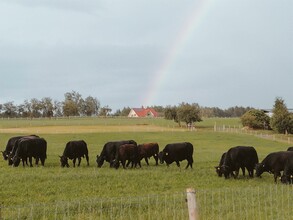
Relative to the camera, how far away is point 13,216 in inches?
449

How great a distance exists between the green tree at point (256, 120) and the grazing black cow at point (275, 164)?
→ 2582 inches

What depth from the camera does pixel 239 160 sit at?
2086 centimetres

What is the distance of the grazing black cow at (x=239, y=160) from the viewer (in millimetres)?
20469

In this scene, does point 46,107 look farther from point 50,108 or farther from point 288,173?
point 288,173

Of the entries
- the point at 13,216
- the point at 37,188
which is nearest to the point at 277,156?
the point at 37,188

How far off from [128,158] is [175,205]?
1069 centimetres

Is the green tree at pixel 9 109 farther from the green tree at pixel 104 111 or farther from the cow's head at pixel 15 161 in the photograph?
the cow's head at pixel 15 161

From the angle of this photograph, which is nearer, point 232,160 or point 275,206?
point 275,206

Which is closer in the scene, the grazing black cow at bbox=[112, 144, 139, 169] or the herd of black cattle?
the herd of black cattle

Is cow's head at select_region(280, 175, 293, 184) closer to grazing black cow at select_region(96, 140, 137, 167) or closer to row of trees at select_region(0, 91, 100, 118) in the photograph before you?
grazing black cow at select_region(96, 140, 137, 167)

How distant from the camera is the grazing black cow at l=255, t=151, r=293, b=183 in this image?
1970 centimetres

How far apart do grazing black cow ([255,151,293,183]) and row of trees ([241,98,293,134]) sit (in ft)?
184

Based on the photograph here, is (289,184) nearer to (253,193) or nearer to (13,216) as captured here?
(253,193)

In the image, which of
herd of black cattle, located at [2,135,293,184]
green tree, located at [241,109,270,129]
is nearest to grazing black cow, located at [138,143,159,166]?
herd of black cattle, located at [2,135,293,184]
